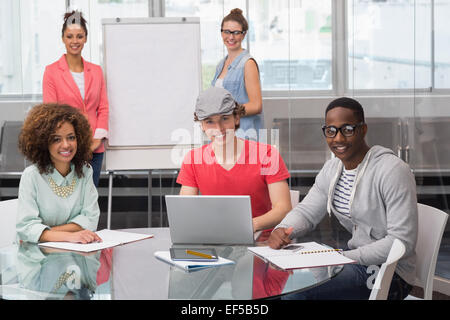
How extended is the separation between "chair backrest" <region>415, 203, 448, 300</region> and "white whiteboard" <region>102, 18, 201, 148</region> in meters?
2.47

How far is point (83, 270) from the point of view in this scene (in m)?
1.86

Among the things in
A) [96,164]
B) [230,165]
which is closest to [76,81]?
[96,164]

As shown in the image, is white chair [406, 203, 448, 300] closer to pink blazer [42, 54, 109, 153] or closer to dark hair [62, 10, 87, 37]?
pink blazer [42, 54, 109, 153]

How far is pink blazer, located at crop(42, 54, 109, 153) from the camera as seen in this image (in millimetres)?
4008

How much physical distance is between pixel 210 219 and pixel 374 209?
657 millimetres

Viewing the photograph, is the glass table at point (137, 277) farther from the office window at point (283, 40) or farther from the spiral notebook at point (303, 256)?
the office window at point (283, 40)

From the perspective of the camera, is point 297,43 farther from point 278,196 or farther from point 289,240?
point 289,240

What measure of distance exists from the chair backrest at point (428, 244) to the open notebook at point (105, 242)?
1.08 meters

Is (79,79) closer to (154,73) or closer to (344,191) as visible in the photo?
(154,73)

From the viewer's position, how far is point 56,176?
248 cm

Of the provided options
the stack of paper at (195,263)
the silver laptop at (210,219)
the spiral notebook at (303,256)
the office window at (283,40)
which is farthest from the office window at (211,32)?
the stack of paper at (195,263)
